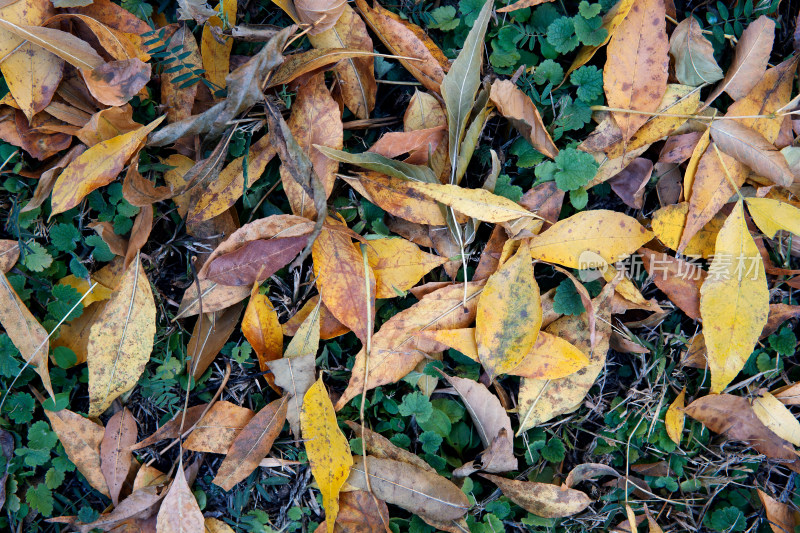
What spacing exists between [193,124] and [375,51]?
2.41 ft

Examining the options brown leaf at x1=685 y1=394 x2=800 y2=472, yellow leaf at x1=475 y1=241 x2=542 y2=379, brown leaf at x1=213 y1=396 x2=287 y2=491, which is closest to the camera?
yellow leaf at x1=475 y1=241 x2=542 y2=379

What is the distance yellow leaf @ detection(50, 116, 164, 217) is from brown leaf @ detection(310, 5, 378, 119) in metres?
0.70

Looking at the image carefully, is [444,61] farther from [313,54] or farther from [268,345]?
[268,345]

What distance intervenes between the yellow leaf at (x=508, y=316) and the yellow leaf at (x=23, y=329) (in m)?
1.58

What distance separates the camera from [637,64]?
78.3 inches

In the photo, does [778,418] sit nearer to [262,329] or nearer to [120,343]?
[262,329]

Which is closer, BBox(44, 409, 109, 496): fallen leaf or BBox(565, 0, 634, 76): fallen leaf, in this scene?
BBox(565, 0, 634, 76): fallen leaf

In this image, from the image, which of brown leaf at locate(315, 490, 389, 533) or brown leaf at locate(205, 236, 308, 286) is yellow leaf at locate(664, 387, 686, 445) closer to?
brown leaf at locate(315, 490, 389, 533)

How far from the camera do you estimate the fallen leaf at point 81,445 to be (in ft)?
6.70

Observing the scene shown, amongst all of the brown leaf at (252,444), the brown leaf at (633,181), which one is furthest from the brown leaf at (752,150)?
the brown leaf at (252,444)

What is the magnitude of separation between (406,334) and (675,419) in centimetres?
113

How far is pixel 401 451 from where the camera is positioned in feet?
6.64

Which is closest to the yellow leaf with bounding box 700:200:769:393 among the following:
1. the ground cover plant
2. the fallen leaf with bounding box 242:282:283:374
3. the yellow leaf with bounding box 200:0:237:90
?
the ground cover plant

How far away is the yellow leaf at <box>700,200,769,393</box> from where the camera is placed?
1943mm
